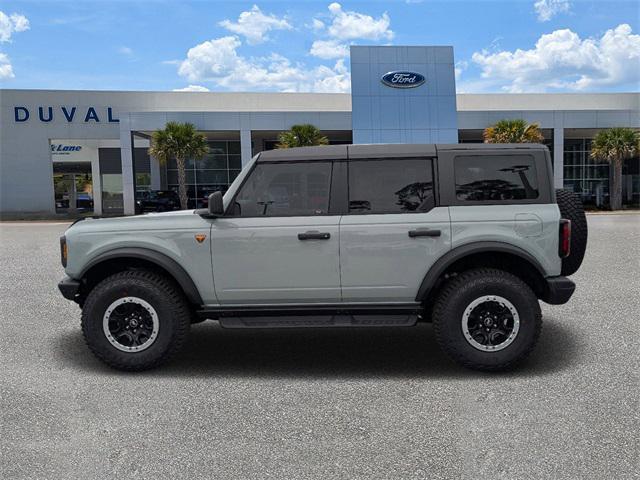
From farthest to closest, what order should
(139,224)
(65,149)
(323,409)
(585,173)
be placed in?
1. (65,149)
2. (585,173)
3. (139,224)
4. (323,409)

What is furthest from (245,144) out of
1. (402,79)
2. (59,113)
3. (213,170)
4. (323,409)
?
(323,409)

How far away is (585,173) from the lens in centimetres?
4009

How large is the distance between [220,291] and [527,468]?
2.78 metres

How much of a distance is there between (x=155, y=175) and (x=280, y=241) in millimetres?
37825

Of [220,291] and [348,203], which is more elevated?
[348,203]

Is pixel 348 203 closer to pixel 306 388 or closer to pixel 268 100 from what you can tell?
pixel 306 388

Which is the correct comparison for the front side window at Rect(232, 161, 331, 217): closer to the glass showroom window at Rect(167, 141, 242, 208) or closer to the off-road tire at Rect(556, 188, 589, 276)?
the off-road tire at Rect(556, 188, 589, 276)

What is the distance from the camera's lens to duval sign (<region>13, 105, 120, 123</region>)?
36.1m

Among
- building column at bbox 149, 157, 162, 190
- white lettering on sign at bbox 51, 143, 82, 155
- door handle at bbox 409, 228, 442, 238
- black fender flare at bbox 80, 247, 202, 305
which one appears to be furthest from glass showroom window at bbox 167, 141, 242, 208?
door handle at bbox 409, 228, 442, 238

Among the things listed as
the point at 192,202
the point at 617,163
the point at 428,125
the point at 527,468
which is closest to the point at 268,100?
the point at 192,202

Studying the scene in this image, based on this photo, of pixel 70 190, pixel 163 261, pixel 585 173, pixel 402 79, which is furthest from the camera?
pixel 70 190

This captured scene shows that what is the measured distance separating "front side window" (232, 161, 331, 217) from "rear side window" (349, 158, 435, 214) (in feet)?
0.87

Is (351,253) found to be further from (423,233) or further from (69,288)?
(69,288)

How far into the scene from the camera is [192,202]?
3875 cm
